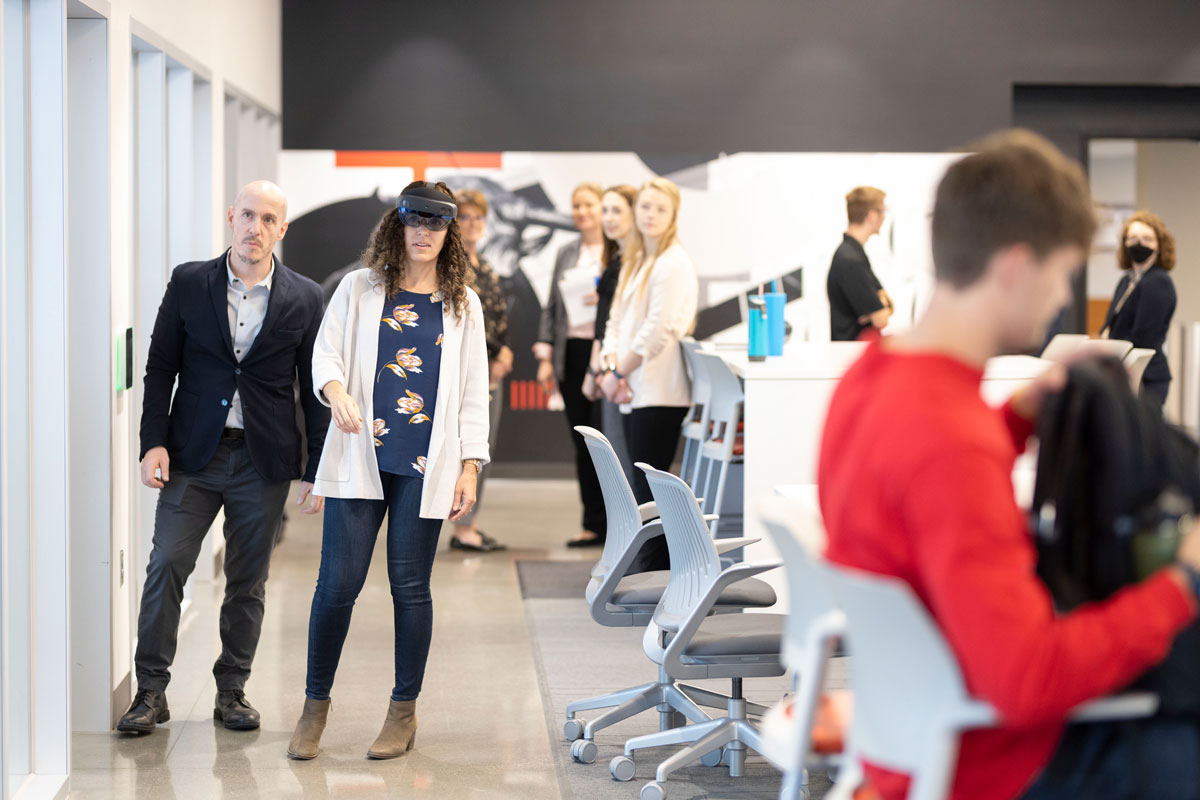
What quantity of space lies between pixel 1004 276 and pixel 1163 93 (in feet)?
29.5

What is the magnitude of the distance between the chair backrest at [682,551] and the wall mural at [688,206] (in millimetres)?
5789

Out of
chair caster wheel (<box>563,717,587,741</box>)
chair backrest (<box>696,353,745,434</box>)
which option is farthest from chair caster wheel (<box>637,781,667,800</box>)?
chair backrest (<box>696,353,745,434</box>)

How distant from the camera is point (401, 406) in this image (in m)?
3.42

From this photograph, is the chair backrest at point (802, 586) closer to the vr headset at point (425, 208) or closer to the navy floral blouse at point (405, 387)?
the navy floral blouse at point (405, 387)

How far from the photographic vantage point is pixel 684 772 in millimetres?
3504

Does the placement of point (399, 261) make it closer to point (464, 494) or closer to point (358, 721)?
point (464, 494)

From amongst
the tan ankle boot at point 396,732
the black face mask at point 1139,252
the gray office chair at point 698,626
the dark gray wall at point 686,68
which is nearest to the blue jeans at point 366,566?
the tan ankle boot at point 396,732

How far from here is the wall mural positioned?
8.84m

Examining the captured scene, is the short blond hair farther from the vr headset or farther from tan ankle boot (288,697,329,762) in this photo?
tan ankle boot (288,697,329,762)

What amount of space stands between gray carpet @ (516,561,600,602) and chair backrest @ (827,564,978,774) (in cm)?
422

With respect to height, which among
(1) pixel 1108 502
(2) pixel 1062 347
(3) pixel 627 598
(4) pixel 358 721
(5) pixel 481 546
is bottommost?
(4) pixel 358 721

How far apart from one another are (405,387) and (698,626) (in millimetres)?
1008

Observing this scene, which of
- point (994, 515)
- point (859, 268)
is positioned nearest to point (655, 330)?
point (859, 268)

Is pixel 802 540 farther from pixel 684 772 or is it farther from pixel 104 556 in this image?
pixel 104 556
